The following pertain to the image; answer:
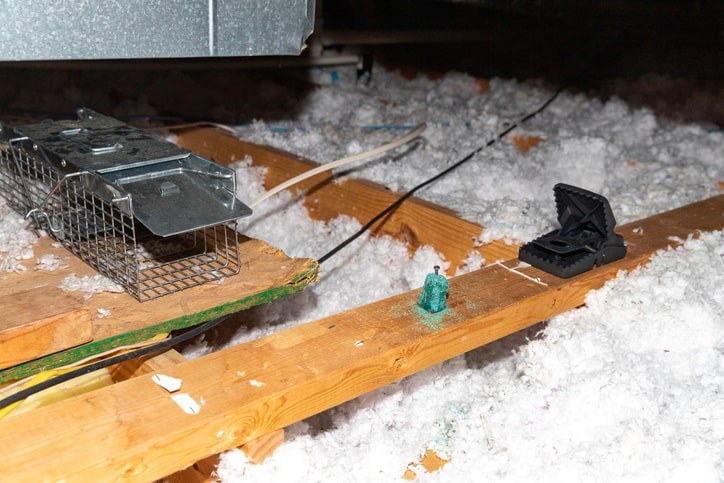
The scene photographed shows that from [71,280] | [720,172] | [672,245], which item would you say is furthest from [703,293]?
[71,280]

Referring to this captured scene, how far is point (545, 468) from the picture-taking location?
0.86 m

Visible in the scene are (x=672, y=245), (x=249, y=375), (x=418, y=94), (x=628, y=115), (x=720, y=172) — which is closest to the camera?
(x=249, y=375)

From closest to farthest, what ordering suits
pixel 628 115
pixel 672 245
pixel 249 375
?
1. pixel 249 375
2. pixel 672 245
3. pixel 628 115

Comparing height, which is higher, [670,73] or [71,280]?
[670,73]

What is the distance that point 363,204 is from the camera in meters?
1.44

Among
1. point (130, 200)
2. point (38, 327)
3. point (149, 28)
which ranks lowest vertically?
point (38, 327)

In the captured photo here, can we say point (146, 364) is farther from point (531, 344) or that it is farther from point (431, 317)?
→ point (531, 344)

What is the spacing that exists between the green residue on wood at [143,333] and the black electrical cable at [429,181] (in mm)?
111

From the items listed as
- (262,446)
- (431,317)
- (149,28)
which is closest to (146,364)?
(262,446)

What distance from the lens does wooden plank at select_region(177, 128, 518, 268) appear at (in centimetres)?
126

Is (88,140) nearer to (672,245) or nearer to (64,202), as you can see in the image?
(64,202)

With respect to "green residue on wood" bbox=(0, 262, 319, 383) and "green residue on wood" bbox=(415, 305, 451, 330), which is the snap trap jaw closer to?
"green residue on wood" bbox=(415, 305, 451, 330)

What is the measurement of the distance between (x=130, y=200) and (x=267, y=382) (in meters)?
0.28

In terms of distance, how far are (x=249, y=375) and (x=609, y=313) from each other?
0.54 metres
